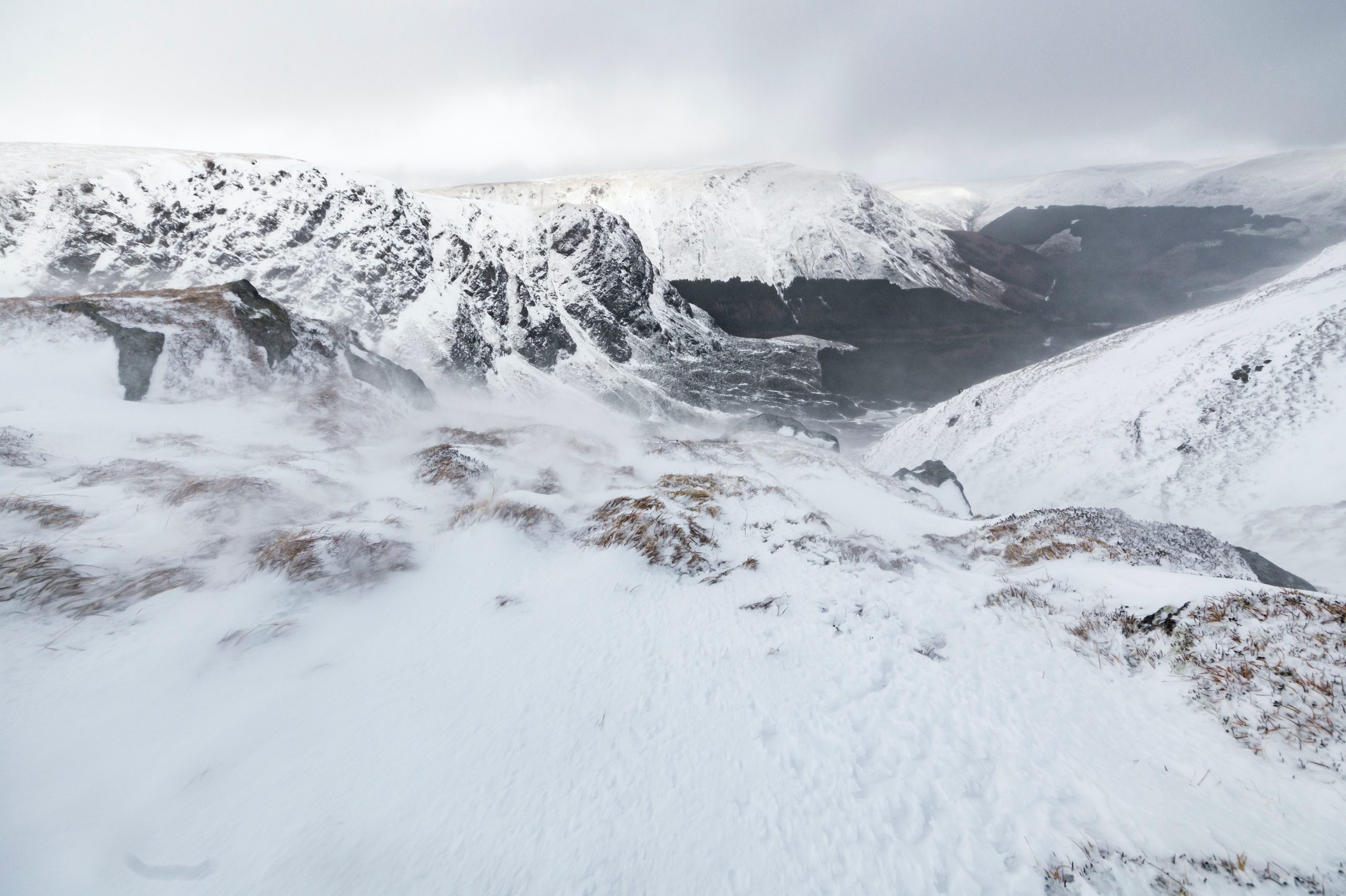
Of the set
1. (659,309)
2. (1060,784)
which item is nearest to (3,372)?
(1060,784)

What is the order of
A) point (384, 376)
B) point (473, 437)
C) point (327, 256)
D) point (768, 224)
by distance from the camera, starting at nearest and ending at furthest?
1. point (473, 437)
2. point (384, 376)
3. point (327, 256)
4. point (768, 224)

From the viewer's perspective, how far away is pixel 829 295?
131250 mm

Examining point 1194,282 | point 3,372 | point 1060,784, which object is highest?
point 1194,282

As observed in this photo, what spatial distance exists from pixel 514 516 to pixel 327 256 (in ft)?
226

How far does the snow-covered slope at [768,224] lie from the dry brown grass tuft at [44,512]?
136 m

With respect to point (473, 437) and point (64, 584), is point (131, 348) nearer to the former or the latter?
point (473, 437)

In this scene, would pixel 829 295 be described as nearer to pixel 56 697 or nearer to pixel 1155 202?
pixel 56 697

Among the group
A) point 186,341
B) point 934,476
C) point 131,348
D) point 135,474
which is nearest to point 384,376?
point 186,341

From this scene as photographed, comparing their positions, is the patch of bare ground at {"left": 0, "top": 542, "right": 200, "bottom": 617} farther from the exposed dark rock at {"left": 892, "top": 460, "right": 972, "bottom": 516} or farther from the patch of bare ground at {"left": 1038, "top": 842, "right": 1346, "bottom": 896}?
the exposed dark rock at {"left": 892, "top": 460, "right": 972, "bottom": 516}

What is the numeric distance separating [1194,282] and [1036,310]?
40560 mm

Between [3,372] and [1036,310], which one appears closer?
[3,372]

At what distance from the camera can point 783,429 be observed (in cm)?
4759

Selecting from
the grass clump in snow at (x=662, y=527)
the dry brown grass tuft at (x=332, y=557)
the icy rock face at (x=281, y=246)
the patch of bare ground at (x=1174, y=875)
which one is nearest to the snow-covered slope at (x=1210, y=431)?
the grass clump in snow at (x=662, y=527)

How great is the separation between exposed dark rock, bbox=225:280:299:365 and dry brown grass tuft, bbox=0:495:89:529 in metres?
19.1
